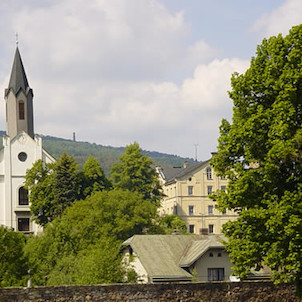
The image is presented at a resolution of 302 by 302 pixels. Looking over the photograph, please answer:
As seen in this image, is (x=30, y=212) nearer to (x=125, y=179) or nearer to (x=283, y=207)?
(x=125, y=179)

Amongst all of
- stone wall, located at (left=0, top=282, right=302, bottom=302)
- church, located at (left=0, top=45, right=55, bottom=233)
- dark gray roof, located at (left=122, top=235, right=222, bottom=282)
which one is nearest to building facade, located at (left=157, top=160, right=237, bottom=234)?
church, located at (left=0, top=45, right=55, bottom=233)

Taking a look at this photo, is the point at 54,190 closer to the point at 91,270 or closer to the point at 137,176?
the point at 137,176

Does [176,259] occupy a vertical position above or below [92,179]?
below

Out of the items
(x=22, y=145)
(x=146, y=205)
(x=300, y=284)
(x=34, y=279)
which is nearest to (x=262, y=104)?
(x=300, y=284)

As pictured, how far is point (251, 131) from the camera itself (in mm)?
36906

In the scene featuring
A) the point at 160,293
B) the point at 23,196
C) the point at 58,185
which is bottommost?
the point at 160,293

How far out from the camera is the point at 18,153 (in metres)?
107

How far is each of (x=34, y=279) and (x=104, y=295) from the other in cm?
1468

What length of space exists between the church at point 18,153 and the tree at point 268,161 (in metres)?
66.1

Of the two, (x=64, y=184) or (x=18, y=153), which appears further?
(x=18, y=153)

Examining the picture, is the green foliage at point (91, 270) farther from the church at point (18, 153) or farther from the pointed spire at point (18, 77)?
the pointed spire at point (18, 77)

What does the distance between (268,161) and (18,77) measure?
264 ft

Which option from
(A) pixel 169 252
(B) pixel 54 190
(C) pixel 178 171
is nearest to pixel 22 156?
(B) pixel 54 190

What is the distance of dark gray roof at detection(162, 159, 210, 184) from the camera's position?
383 ft
